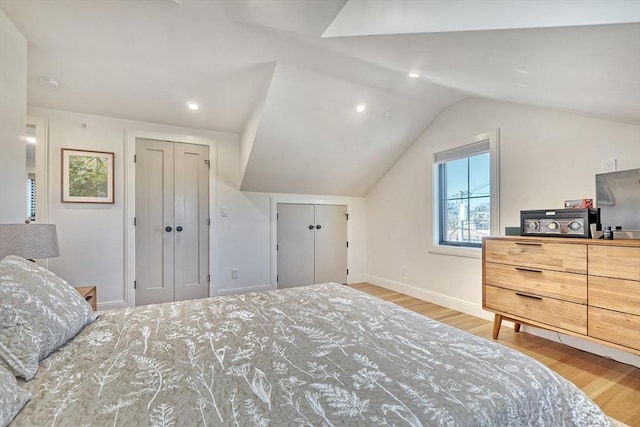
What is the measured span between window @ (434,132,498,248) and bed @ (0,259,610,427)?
2.29m

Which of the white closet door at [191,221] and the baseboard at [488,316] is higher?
the white closet door at [191,221]

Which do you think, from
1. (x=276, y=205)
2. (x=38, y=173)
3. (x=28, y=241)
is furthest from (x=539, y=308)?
(x=38, y=173)

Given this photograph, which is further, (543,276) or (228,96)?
(228,96)

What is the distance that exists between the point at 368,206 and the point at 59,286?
4.04 meters

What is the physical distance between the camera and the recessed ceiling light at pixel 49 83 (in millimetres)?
2465

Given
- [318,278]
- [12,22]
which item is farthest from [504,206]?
[12,22]

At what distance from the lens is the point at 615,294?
180 cm

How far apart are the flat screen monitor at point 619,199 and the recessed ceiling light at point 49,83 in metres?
4.58

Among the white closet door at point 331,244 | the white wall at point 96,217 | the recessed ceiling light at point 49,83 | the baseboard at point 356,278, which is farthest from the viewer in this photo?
the baseboard at point 356,278

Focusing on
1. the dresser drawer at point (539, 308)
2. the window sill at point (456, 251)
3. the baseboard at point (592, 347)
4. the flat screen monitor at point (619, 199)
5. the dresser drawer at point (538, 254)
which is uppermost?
the flat screen monitor at point (619, 199)

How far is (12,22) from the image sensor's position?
181cm

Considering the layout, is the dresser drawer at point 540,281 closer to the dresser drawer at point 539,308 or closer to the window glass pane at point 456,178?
the dresser drawer at point 539,308

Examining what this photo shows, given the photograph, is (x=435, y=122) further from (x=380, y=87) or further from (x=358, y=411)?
(x=358, y=411)

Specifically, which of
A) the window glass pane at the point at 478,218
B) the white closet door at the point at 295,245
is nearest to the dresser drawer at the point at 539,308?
the window glass pane at the point at 478,218
